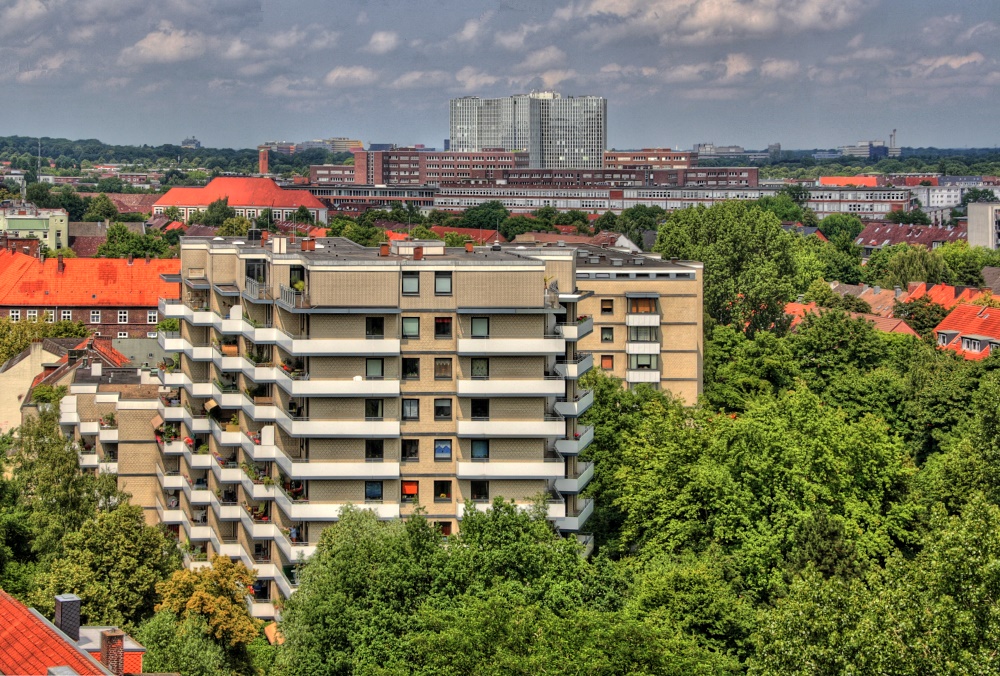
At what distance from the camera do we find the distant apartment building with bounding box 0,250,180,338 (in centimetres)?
13562

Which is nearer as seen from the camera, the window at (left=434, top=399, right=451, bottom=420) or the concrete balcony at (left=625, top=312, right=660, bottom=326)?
the window at (left=434, top=399, right=451, bottom=420)

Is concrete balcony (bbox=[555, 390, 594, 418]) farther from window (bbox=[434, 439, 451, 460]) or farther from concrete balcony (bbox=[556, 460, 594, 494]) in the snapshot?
window (bbox=[434, 439, 451, 460])

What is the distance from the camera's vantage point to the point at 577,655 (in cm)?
4119

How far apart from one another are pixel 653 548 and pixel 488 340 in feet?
34.8

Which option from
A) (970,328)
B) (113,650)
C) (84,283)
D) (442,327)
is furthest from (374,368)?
(84,283)

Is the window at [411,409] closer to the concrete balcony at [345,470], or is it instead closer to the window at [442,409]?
the window at [442,409]

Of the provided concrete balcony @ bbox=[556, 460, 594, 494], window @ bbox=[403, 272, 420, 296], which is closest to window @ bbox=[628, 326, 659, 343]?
concrete balcony @ bbox=[556, 460, 594, 494]

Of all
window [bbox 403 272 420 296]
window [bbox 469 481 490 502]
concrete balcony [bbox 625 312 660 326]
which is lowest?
window [bbox 469 481 490 502]

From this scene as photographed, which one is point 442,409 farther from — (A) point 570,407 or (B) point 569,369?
(B) point 569,369

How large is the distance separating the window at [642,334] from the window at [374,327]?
3571cm

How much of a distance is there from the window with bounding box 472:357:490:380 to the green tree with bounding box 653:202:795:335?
2516 inches

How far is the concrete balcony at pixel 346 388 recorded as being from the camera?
5825 centimetres

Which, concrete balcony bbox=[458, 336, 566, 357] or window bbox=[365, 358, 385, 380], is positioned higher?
concrete balcony bbox=[458, 336, 566, 357]

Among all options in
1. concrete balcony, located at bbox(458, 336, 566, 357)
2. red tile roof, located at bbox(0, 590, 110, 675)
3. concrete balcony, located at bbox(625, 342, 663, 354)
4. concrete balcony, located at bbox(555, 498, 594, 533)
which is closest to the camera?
red tile roof, located at bbox(0, 590, 110, 675)
